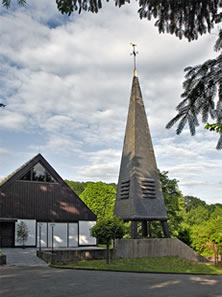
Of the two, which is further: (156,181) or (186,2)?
(156,181)

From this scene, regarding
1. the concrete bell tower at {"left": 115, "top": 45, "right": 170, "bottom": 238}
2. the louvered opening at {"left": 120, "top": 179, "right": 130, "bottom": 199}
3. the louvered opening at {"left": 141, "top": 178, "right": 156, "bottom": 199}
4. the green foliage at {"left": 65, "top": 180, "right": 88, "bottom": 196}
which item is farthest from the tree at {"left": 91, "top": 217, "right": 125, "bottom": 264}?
the green foliage at {"left": 65, "top": 180, "right": 88, "bottom": 196}

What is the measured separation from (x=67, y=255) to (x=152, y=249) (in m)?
A: 5.49

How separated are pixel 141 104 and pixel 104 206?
78.2 ft

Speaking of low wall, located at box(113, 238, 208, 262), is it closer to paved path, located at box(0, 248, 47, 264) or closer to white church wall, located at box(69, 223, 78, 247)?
paved path, located at box(0, 248, 47, 264)

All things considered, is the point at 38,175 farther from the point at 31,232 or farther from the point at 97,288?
the point at 97,288

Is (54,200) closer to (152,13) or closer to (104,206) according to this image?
(104,206)

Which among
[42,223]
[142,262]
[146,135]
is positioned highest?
[146,135]

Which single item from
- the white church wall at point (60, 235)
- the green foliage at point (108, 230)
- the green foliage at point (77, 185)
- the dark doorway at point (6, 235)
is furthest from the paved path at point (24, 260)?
the green foliage at point (77, 185)

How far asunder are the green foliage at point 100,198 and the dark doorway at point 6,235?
20.7 m

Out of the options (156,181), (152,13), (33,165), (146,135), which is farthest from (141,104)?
(152,13)

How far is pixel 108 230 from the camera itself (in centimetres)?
1894

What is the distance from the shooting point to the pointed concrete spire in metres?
21.6

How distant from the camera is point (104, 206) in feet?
149

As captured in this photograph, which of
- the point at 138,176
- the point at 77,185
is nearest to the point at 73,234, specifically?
the point at 138,176
